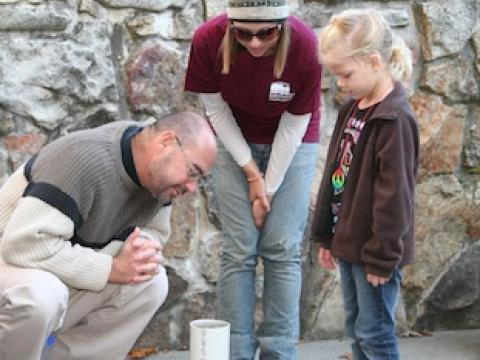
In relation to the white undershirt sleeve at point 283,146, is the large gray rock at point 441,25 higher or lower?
higher

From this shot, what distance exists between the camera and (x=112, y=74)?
317cm

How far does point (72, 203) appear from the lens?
7.65 feet

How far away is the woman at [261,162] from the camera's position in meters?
2.81

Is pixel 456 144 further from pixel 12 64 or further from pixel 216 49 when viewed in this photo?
pixel 12 64

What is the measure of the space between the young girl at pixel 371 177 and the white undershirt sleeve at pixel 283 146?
140 millimetres

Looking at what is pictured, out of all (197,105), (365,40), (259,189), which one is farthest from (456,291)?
(365,40)

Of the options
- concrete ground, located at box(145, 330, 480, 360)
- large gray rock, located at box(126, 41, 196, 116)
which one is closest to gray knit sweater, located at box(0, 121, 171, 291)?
large gray rock, located at box(126, 41, 196, 116)

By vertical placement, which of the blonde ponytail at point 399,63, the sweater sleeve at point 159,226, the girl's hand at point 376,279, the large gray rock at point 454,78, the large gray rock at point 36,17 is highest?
the large gray rock at point 36,17

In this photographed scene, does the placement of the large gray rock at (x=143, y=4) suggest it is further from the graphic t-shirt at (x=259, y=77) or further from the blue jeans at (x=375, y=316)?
the blue jeans at (x=375, y=316)

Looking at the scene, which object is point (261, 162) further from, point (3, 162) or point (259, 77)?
point (3, 162)

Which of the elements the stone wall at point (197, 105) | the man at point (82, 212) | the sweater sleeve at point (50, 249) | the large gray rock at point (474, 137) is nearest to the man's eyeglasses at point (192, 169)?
the man at point (82, 212)

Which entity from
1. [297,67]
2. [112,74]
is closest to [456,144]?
[297,67]

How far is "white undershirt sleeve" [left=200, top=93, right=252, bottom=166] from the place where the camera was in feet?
9.41

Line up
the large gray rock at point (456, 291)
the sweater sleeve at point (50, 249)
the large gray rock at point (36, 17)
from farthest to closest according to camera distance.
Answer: the large gray rock at point (456, 291) → the large gray rock at point (36, 17) → the sweater sleeve at point (50, 249)
